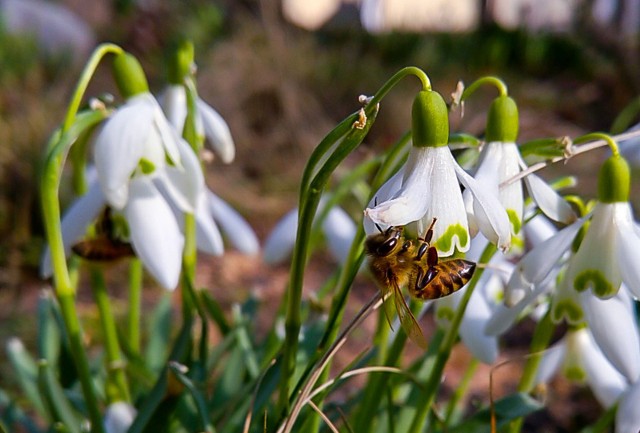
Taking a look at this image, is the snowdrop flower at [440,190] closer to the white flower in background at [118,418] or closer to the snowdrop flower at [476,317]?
the snowdrop flower at [476,317]

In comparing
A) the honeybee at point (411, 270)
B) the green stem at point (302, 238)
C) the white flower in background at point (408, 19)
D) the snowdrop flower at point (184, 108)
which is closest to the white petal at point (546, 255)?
the honeybee at point (411, 270)

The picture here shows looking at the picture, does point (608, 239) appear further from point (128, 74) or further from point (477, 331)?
point (128, 74)

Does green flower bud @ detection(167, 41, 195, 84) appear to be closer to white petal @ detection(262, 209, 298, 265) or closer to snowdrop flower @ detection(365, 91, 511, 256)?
white petal @ detection(262, 209, 298, 265)

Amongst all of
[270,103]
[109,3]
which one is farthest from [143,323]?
[109,3]

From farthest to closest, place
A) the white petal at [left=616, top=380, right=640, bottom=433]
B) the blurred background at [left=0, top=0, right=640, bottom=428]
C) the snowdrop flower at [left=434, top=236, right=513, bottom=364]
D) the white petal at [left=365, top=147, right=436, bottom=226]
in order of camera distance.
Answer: the blurred background at [left=0, top=0, right=640, bottom=428]
the snowdrop flower at [left=434, top=236, right=513, bottom=364]
the white petal at [left=616, top=380, right=640, bottom=433]
the white petal at [left=365, top=147, right=436, bottom=226]

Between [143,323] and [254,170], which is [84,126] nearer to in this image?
[143,323]

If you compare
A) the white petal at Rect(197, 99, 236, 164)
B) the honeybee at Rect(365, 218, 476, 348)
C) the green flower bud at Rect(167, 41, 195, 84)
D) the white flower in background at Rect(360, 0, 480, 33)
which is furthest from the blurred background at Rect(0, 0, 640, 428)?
the honeybee at Rect(365, 218, 476, 348)

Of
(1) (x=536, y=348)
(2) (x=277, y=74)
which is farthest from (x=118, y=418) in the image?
(2) (x=277, y=74)

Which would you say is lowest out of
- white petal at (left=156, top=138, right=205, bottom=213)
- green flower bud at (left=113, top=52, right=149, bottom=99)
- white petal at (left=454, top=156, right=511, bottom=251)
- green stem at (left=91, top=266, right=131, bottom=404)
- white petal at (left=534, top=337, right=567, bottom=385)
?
white petal at (left=534, top=337, right=567, bottom=385)
